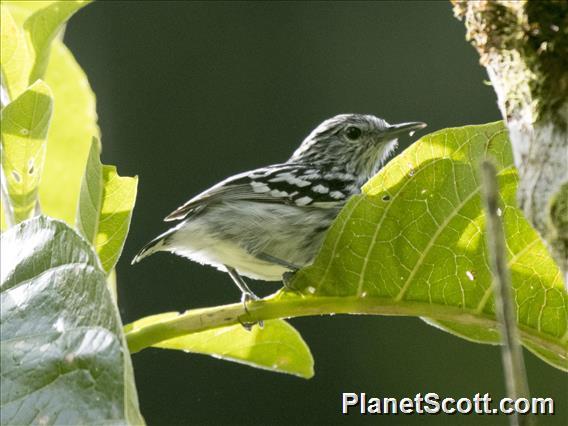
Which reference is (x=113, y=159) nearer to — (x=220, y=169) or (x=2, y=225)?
(x=220, y=169)

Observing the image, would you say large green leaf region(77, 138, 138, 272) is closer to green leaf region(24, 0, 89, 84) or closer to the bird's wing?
green leaf region(24, 0, 89, 84)

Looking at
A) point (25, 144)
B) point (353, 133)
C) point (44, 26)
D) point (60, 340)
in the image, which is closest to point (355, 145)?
point (353, 133)

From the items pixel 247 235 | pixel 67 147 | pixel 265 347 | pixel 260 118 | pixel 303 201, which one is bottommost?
pixel 265 347

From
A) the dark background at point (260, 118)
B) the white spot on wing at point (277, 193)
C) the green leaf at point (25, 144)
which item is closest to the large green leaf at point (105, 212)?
the green leaf at point (25, 144)

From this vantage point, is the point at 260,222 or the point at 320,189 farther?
the point at 320,189

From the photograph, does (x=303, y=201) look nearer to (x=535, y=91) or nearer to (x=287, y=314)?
(x=287, y=314)

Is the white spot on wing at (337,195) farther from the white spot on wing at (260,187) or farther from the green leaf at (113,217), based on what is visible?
the green leaf at (113,217)
